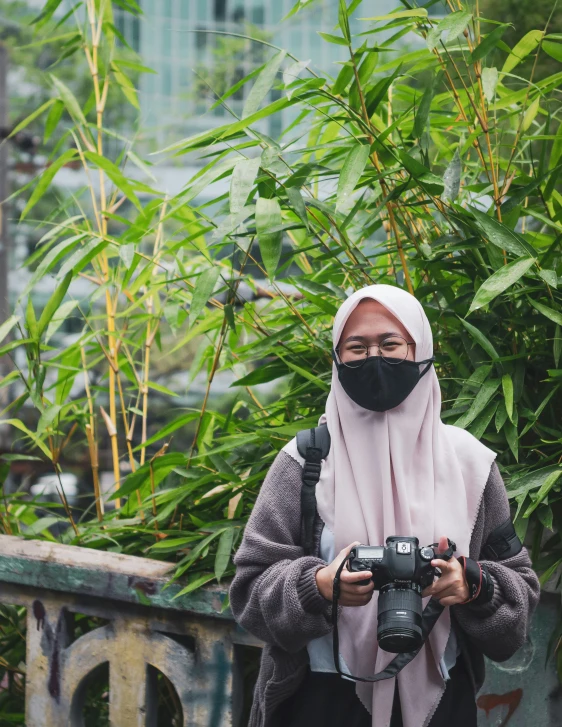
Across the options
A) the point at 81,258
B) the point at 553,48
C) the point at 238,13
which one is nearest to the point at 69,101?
the point at 81,258

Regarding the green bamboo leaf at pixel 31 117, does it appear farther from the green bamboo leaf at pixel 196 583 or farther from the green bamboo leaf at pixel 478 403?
the green bamboo leaf at pixel 478 403

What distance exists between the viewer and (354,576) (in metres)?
1.71

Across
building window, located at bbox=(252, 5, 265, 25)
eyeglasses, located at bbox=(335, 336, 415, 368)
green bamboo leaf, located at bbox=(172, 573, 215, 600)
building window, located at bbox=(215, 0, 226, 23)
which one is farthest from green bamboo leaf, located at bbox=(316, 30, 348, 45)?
building window, located at bbox=(215, 0, 226, 23)

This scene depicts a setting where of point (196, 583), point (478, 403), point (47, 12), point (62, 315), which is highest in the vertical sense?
point (47, 12)

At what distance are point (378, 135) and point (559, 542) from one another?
1.22m

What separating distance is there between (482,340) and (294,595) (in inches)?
39.6

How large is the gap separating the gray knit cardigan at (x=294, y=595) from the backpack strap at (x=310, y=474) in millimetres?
16

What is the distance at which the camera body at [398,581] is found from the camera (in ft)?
5.59

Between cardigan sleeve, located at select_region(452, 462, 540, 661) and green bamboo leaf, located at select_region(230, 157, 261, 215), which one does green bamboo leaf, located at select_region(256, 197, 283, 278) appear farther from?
cardigan sleeve, located at select_region(452, 462, 540, 661)

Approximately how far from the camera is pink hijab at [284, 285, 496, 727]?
6.13 feet

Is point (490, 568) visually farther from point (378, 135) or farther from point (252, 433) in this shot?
point (378, 135)

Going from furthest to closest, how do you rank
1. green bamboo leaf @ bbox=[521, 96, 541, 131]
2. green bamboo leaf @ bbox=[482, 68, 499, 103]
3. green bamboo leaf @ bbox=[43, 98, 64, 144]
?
green bamboo leaf @ bbox=[43, 98, 64, 144]
green bamboo leaf @ bbox=[521, 96, 541, 131]
green bamboo leaf @ bbox=[482, 68, 499, 103]

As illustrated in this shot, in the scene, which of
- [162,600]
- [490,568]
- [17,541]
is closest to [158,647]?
[162,600]

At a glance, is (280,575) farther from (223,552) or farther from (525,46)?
(525,46)
